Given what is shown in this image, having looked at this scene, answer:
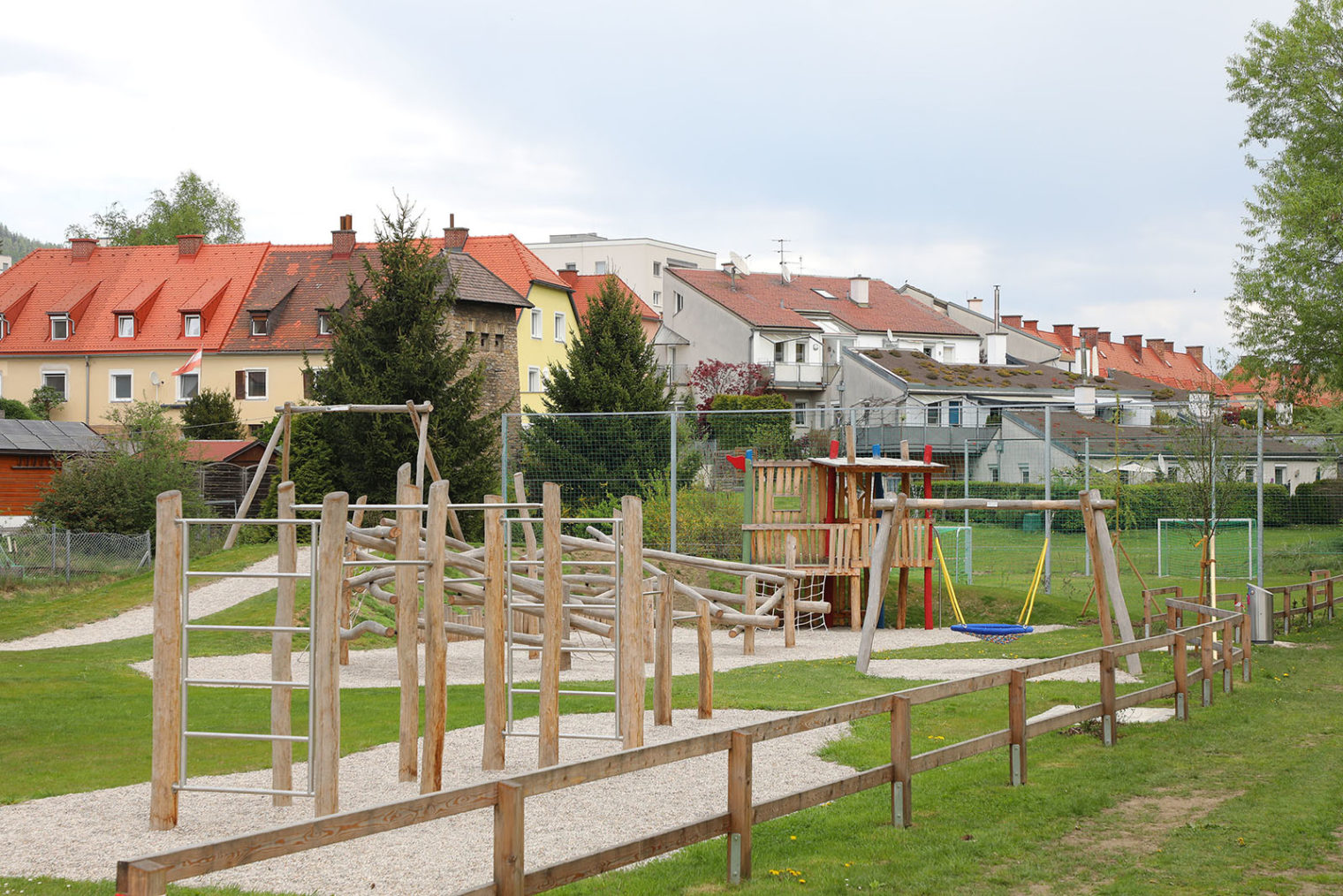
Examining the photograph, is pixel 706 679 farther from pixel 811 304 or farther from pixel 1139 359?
pixel 1139 359

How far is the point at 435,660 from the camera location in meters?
9.15

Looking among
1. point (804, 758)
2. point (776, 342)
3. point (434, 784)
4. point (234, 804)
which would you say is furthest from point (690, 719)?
point (776, 342)

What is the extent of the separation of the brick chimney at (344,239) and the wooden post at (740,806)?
47634mm

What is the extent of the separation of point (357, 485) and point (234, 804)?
2060 cm

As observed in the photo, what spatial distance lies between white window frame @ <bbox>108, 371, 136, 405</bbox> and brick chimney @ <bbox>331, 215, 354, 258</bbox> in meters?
9.17

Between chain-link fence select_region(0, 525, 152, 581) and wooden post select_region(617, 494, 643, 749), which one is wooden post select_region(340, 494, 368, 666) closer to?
wooden post select_region(617, 494, 643, 749)

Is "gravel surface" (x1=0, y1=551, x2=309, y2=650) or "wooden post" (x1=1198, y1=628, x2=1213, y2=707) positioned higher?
"wooden post" (x1=1198, y1=628, x2=1213, y2=707)

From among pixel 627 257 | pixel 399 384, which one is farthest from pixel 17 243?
pixel 399 384

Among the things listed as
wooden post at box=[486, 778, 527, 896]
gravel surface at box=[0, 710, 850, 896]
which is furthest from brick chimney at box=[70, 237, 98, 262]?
wooden post at box=[486, 778, 527, 896]

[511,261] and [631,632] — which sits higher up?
[511,261]

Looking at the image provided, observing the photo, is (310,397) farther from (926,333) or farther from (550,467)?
(926,333)

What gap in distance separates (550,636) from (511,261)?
44.2 metres

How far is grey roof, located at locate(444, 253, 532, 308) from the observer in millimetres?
45000

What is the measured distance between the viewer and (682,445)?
1000 inches
